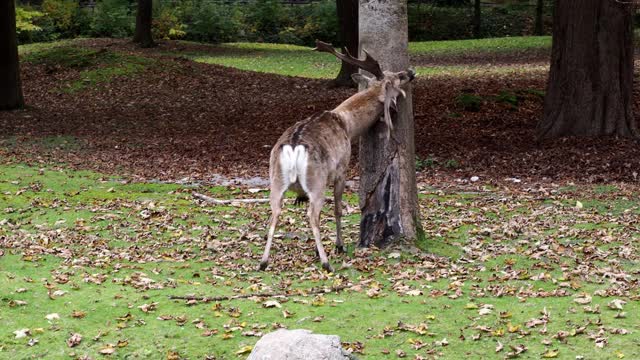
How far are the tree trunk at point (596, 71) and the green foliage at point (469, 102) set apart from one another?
386 centimetres

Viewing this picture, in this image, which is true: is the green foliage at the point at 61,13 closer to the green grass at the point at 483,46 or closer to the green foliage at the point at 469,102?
the green grass at the point at 483,46

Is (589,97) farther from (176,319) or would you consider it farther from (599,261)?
(176,319)

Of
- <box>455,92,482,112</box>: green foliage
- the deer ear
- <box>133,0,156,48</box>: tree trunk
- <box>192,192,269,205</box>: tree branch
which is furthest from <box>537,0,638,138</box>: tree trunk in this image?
<box>133,0,156,48</box>: tree trunk

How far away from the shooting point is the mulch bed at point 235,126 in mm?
15977

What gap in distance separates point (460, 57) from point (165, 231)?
27088 millimetres

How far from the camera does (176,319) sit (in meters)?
7.91

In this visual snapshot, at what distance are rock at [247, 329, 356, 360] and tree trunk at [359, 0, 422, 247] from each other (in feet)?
13.7

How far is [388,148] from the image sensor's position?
33.2 ft

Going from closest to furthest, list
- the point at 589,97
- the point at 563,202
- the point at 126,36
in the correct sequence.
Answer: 1. the point at 563,202
2. the point at 589,97
3. the point at 126,36

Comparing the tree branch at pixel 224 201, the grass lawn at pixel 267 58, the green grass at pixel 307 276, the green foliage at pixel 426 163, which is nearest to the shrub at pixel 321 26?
the grass lawn at pixel 267 58

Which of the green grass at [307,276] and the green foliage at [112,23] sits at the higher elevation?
the green foliage at [112,23]

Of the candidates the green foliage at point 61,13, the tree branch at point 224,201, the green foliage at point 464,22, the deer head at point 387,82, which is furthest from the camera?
the green foliage at point 464,22

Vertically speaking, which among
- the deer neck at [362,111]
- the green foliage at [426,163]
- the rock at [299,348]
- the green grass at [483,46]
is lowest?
the green foliage at [426,163]

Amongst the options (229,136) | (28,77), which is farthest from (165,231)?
(28,77)
